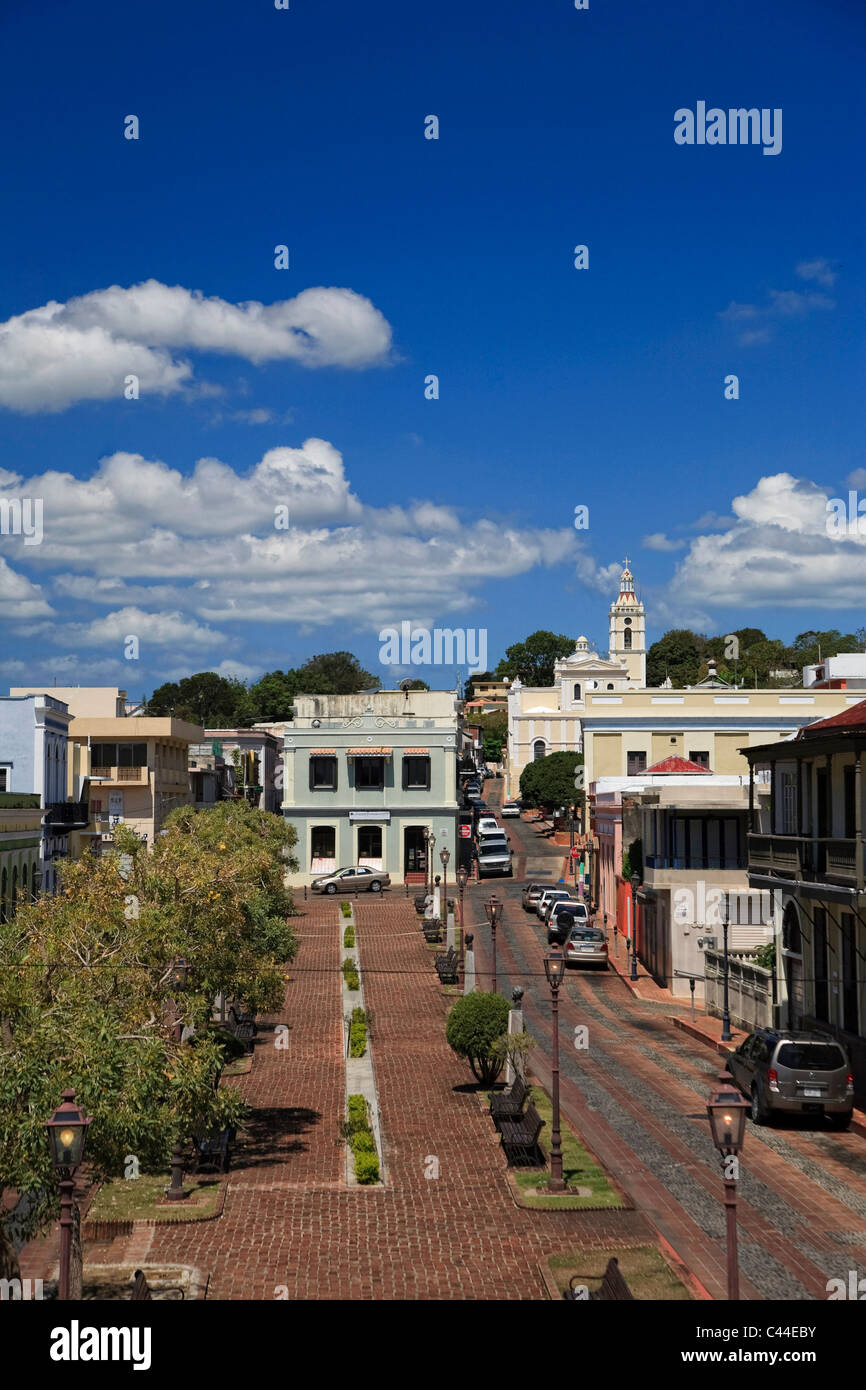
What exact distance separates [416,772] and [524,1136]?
45097mm

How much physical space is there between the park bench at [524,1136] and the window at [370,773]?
44048 millimetres

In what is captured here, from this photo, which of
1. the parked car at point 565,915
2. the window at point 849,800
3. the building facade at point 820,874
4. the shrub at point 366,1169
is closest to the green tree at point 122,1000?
the shrub at point 366,1169

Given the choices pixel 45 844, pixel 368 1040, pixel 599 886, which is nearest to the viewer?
pixel 368 1040

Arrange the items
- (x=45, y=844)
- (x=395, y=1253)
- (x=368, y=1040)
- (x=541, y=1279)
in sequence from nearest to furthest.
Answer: (x=541, y=1279) → (x=395, y=1253) → (x=368, y=1040) → (x=45, y=844)

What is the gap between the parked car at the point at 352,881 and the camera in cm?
6156

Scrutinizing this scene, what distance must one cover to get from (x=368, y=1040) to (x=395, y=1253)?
1498cm

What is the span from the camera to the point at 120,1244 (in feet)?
58.2

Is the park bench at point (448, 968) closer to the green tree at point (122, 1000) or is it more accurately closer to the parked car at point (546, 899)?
the parked car at point (546, 899)

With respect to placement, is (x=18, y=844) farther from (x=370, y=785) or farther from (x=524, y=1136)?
(x=370, y=785)

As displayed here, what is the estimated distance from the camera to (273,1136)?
23.8 meters

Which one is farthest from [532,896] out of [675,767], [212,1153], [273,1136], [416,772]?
[212,1153]
